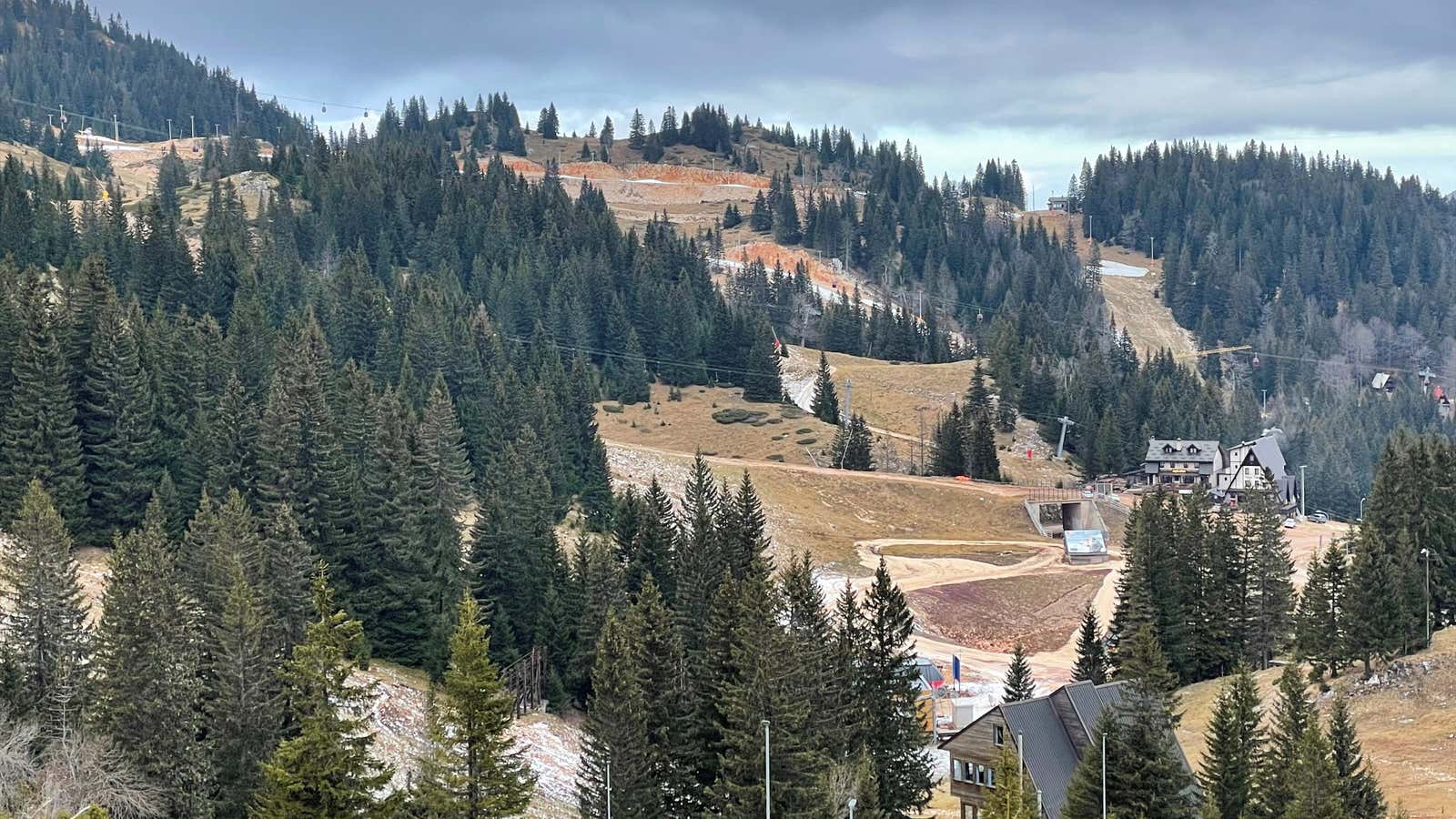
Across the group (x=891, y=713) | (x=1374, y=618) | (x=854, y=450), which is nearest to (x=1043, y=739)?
(x=891, y=713)

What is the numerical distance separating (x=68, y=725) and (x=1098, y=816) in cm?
3593

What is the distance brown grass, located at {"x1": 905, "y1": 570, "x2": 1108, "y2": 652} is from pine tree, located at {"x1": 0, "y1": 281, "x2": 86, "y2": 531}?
2324 inches

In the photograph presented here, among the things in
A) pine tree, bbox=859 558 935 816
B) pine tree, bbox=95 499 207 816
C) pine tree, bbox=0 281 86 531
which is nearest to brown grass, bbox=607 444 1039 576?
pine tree, bbox=0 281 86 531

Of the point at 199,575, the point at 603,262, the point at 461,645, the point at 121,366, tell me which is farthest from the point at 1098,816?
the point at 603,262

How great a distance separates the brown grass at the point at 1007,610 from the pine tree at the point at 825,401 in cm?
4991

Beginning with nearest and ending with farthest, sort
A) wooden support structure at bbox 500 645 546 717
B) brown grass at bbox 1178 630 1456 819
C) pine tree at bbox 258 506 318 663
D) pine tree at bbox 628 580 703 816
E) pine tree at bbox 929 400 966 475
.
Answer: pine tree at bbox 628 580 703 816, brown grass at bbox 1178 630 1456 819, pine tree at bbox 258 506 318 663, wooden support structure at bbox 500 645 546 717, pine tree at bbox 929 400 966 475

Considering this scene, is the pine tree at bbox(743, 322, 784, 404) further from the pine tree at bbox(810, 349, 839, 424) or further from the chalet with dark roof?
the chalet with dark roof

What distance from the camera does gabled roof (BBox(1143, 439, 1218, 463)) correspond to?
17125cm

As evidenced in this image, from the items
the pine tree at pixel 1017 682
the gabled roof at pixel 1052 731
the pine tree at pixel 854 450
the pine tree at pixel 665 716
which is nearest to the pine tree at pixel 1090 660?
the pine tree at pixel 1017 682

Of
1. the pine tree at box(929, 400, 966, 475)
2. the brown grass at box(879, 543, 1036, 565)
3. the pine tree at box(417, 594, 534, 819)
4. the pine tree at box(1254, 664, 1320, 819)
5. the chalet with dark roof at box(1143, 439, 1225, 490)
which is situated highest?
the pine tree at box(417, 594, 534, 819)

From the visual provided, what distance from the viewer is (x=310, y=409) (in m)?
90.2

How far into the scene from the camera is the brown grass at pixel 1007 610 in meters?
112

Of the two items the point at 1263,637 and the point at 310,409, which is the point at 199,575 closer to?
the point at 310,409

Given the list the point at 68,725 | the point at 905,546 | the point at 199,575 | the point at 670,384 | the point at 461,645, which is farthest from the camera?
the point at 670,384
